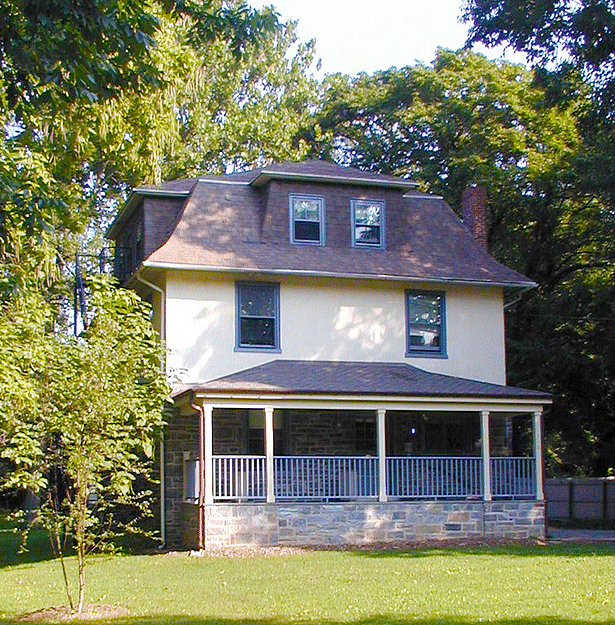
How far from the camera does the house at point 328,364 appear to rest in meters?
20.6

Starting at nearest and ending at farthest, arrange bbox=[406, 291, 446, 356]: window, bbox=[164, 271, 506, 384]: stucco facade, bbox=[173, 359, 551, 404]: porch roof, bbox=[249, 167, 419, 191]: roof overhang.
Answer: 1. bbox=[173, 359, 551, 404]: porch roof
2. bbox=[164, 271, 506, 384]: stucco facade
3. bbox=[249, 167, 419, 191]: roof overhang
4. bbox=[406, 291, 446, 356]: window

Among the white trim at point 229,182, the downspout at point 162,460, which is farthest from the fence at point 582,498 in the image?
the white trim at point 229,182

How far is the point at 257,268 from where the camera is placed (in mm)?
22266

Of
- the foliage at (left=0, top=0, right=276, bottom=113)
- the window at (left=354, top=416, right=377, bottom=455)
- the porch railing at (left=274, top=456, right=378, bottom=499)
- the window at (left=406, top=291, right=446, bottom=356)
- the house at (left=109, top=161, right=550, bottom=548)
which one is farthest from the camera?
the window at (left=406, top=291, right=446, bottom=356)

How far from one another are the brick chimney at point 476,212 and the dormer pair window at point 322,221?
11.4 feet

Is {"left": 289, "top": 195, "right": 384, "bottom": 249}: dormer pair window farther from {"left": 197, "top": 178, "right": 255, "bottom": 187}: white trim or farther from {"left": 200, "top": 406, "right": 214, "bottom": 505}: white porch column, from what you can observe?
{"left": 200, "top": 406, "right": 214, "bottom": 505}: white porch column

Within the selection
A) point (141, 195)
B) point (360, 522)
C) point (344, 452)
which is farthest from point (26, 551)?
point (141, 195)

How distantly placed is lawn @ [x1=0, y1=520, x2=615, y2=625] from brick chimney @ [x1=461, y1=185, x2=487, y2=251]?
9.85 metres

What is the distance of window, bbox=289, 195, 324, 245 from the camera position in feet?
78.4

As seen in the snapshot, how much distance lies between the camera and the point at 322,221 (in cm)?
2412

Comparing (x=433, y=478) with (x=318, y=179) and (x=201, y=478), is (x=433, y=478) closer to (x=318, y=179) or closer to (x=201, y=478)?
(x=201, y=478)

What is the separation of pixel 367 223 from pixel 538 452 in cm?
655

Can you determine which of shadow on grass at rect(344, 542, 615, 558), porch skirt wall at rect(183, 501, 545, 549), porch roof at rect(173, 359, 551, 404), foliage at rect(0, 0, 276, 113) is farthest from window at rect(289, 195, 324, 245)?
foliage at rect(0, 0, 276, 113)

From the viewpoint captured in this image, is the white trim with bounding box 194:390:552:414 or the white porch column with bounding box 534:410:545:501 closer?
the white trim with bounding box 194:390:552:414
